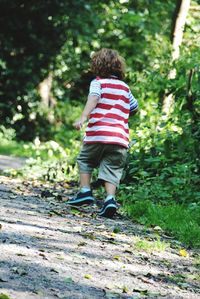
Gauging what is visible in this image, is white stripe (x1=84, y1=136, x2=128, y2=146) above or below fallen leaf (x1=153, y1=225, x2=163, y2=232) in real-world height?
above

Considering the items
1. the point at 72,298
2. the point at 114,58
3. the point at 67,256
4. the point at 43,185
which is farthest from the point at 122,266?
the point at 43,185

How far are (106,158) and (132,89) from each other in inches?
129

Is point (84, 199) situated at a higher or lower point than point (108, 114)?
lower

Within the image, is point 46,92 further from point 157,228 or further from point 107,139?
point 157,228

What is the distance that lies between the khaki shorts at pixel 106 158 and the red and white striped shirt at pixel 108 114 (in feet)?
0.27

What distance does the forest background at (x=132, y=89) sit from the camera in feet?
23.1

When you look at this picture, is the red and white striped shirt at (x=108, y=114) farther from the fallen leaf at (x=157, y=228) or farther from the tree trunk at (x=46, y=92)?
the tree trunk at (x=46, y=92)

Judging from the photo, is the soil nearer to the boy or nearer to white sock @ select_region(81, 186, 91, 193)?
white sock @ select_region(81, 186, 91, 193)

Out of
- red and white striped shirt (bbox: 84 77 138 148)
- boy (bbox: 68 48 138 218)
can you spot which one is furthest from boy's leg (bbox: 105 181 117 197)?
red and white striped shirt (bbox: 84 77 138 148)

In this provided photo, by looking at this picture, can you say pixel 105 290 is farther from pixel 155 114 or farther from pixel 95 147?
pixel 155 114

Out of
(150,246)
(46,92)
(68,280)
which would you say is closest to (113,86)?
(150,246)

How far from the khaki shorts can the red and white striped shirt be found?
0.27 ft

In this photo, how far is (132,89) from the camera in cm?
939

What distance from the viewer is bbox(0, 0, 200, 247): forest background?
7.05 meters
